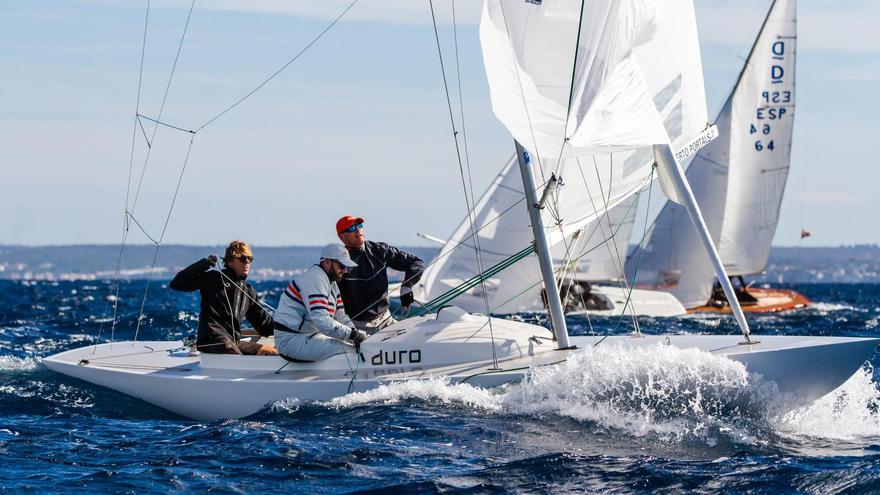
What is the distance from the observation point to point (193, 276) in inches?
379

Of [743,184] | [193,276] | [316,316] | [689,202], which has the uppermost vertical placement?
[743,184]

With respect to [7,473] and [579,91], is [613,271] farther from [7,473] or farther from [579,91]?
[7,473]

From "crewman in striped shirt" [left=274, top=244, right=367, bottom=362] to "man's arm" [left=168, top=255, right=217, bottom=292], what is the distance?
86cm

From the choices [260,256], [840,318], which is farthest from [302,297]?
[260,256]

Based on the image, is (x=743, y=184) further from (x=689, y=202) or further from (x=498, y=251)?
(x=689, y=202)

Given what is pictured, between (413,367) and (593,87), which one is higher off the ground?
(593,87)

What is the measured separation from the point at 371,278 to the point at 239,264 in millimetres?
1134

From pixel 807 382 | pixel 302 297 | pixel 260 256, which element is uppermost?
pixel 260 256

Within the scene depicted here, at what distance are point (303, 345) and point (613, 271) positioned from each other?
2362 centimetres

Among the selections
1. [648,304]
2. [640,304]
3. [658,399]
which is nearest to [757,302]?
[648,304]

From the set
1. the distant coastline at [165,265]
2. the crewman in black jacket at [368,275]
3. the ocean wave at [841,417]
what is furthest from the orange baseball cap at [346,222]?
the distant coastline at [165,265]

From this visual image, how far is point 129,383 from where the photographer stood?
9633 mm

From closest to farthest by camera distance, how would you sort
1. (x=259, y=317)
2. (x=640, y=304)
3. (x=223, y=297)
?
(x=223, y=297)
(x=259, y=317)
(x=640, y=304)

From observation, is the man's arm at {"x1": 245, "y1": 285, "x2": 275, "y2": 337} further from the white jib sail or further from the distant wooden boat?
the distant wooden boat
